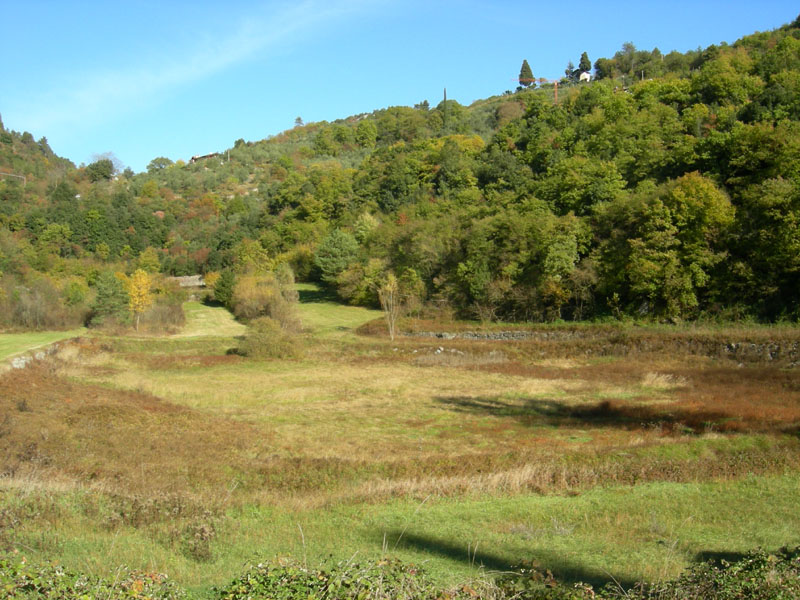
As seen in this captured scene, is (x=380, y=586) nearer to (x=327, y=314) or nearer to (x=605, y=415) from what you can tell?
(x=605, y=415)

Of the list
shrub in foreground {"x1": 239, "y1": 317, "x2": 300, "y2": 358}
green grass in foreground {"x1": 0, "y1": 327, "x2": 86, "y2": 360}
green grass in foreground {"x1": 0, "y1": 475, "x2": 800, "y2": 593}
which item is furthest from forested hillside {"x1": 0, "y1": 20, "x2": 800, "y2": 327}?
green grass in foreground {"x1": 0, "y1": 475, "x2": 800, "y2": 593}

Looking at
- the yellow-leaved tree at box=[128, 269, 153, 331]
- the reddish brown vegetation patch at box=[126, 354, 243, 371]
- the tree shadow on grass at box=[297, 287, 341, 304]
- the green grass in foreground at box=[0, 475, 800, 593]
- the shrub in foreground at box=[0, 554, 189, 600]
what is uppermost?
the yellow-leaved tree at box=[128, 269, 153, 331]

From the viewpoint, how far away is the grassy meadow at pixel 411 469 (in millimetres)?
8445

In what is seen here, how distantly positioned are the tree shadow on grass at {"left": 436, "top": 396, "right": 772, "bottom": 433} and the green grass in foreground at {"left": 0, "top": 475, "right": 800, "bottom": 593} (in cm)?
709

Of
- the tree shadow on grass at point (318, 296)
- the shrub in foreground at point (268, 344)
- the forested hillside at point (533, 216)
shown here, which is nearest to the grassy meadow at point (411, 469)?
the shrub in foreground at point (268, 344)

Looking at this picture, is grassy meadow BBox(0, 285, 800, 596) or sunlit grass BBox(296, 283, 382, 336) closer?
grassy meadow BBox(0, 285, 800, 596)

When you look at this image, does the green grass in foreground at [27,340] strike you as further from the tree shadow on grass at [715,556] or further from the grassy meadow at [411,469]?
the tree shadow on grass at [715,556]

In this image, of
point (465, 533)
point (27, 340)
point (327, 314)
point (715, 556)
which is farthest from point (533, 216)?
point (715, 556)

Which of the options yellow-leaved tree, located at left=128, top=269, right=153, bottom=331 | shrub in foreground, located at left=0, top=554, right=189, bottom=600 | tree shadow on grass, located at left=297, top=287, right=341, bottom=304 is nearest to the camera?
shrub in foreground, located at left=0, top=554, right=189, bottom=600

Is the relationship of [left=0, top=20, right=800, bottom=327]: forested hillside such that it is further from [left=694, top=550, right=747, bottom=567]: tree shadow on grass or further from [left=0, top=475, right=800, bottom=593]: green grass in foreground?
[left=694, top=550, right=747, bottom=567]: tree shadow on grass

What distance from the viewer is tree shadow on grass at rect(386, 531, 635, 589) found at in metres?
7.14

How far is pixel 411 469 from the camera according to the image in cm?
1477

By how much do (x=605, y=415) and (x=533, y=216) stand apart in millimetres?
33853

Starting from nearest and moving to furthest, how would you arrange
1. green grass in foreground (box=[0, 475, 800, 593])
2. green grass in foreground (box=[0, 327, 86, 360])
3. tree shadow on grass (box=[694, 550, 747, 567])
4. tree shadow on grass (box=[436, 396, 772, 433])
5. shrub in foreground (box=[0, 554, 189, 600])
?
shrub in foreground (box=[0, 554, 189, 600]) → green grass in foreground (box=[0, 475, 800, 593]) → tree shadow on grass (box=[694, 550, 747, 567]) → tree shadow on grass (box=[436, 396, 772, 433]) → green grass in foreground (box=[0, 327, 86, 360])
